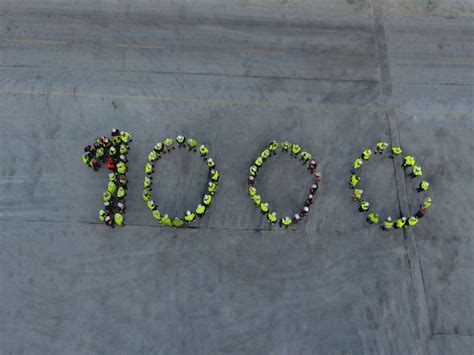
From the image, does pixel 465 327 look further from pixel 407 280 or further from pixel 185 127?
pixel 185 127

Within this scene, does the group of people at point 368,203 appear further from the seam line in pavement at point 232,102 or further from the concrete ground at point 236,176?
the seam line in pavement at point 232,102

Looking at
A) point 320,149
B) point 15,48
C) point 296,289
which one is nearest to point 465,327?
point 296,289

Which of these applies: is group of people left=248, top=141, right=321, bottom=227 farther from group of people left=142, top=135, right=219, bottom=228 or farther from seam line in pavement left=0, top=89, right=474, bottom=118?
seam line in pavement left=0, top=89, right=474, bottom=118

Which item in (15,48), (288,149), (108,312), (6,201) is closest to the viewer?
(108,312)

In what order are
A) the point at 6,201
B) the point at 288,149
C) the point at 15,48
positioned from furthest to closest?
the point at 15,48 < the point at 288,149 < the point at 6,201

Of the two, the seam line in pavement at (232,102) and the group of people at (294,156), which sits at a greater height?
the seam line in pavement at (232,102)

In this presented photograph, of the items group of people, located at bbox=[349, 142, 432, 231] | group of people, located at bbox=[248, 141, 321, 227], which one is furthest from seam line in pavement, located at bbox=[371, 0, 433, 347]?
group of people, located at bbox=[248, 141, 321, 227]

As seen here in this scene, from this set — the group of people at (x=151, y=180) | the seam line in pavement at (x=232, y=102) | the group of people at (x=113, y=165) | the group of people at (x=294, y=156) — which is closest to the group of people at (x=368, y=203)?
the group of people at (x=294, y=156)
